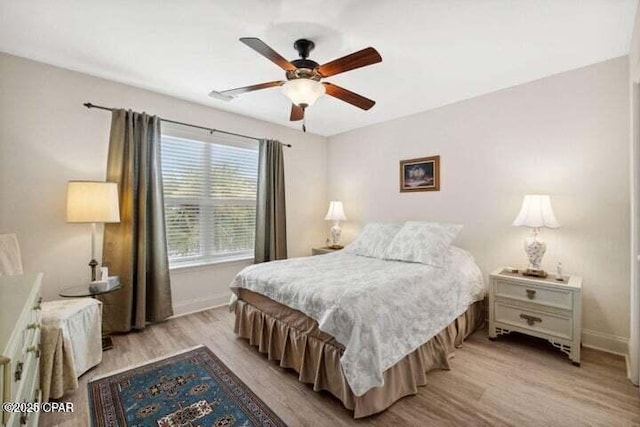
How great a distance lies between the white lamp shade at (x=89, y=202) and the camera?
2.34m

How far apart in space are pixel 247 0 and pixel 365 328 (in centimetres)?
211

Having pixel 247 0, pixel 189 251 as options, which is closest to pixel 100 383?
pixel 189 251

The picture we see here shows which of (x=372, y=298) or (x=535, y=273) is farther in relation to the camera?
(x=535, y=273)

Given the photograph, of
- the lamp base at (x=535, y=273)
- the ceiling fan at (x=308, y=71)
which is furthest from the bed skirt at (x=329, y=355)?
the ceiling fan at (x=308, y=71)

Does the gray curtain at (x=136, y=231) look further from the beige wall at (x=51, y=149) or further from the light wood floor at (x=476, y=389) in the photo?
the light wood floor at (x=476, y=389)

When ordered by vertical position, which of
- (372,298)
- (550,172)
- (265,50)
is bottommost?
(372,298)

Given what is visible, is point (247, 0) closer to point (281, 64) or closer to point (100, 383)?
point (281, 64)

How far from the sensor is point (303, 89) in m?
2.00

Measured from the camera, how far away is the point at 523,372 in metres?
2.15

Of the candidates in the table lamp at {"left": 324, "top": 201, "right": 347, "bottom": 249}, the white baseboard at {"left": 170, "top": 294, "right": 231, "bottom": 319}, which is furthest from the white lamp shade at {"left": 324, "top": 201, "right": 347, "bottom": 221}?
the white baseboard at {"left": 170, "top": 294, "right": 231, "bottom": 319}

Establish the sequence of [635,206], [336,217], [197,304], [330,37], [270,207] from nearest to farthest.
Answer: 1. [635,206]
2. [330,37]
3. [197,304]
4. [270,207]
5. [336,217]

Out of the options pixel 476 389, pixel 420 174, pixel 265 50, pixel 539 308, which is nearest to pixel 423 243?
pixel 539 308

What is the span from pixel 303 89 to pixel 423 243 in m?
1.85

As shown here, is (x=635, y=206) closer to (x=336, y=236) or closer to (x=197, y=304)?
(x=336, y=236)
